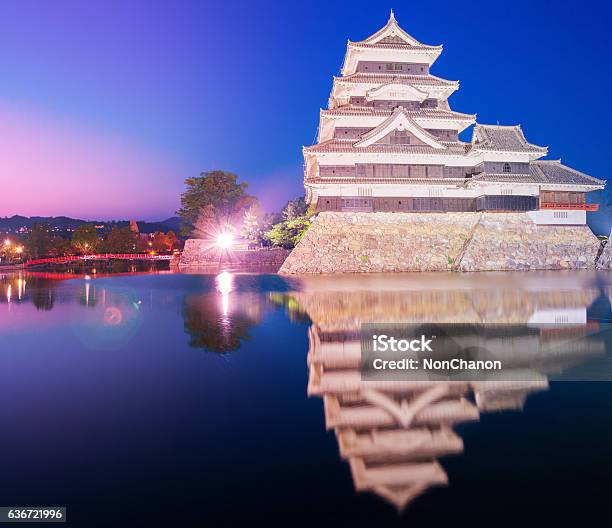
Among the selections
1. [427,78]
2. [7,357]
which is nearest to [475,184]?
[427,78]

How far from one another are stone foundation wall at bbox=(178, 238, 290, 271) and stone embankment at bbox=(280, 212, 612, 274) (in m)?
13.3

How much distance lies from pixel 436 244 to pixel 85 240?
174ft

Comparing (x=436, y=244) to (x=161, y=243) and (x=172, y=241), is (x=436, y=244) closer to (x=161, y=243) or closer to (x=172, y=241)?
(x=161, y=243)

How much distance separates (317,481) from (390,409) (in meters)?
2.02

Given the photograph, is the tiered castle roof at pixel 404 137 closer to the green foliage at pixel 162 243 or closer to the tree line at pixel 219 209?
the tree line at pixel 219 209

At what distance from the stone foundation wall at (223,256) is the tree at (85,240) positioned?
24.7 metres

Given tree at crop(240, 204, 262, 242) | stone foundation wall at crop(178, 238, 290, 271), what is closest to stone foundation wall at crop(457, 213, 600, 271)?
stone foundation wall at crop(178, 238, 290, 271)

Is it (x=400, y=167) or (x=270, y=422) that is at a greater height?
(x=400, y=167)

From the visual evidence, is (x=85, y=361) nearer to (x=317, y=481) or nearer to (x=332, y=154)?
(x=317, y=481)

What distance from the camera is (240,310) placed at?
596 inches

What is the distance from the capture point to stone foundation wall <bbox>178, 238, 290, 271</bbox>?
41.7 metres

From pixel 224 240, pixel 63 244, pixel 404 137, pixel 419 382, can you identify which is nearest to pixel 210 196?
pixel 224 240

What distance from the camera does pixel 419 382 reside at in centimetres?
711

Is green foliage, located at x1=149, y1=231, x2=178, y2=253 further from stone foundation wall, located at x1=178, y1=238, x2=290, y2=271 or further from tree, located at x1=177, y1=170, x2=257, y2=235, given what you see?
stone foundation wall, located at x1=178, y1=238, x2=290, y2=271
